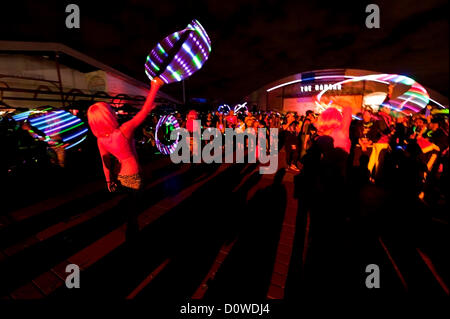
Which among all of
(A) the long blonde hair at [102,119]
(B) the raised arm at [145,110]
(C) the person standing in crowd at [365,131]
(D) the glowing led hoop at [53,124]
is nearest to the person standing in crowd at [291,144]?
(C) the person standing in crowd at [365,131]

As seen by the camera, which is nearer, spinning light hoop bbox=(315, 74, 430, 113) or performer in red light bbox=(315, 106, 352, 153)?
performer in red light bbox=(315, 106, 352, 153)

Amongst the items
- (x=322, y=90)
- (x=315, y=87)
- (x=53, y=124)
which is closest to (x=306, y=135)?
(x=53, y=124)

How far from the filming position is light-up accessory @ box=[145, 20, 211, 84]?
1994 mm

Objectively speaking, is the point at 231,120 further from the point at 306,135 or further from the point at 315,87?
the point at 315,87

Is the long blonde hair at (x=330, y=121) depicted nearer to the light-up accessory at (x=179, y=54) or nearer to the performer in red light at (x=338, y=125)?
the performer in red light at (x=338, y=125)

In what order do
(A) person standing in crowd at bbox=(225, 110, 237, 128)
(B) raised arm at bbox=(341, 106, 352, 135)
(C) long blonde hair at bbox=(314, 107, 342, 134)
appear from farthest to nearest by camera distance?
(A) person standing in crowd at bbox=(225, 110, 237, 128)
(C) long blonde hair at bbox=(314, 107, 342, 134)
(B) raised arm at bbox=(341, 106, 352, 135)

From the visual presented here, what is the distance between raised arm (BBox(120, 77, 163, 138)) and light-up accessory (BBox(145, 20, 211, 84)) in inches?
→ 3.9

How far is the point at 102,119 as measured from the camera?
79.6 inches

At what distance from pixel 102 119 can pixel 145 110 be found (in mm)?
549

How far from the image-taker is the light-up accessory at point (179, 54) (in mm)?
1994

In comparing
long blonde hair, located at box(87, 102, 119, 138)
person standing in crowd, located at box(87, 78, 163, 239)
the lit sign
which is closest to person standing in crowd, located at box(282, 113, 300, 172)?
person standing in crowd, located at box(87, 78, 163, 239)

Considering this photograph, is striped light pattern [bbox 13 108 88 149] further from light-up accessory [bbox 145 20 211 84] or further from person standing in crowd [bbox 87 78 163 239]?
light-up accessory [bbox 145 20 211 84]

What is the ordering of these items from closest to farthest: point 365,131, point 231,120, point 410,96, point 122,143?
point 122,143 → point 410,96 → point 365,131 → point 231,120
